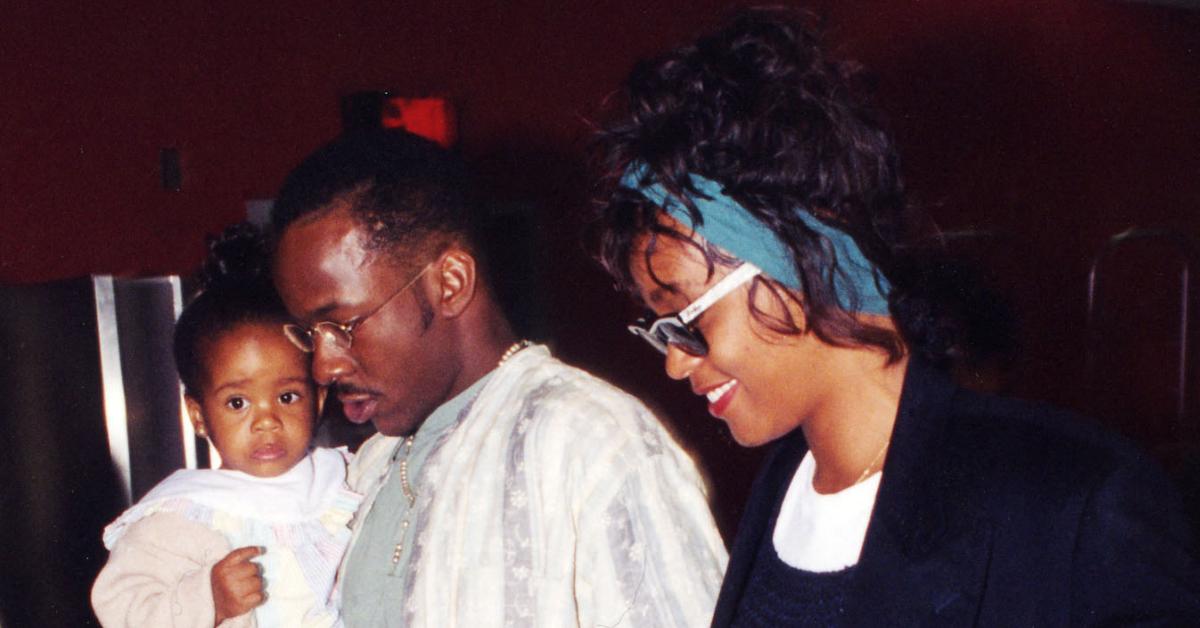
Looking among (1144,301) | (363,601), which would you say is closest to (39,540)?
(363,601)

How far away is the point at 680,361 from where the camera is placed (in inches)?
50.0

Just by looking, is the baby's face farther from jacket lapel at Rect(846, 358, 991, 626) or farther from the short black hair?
jacket lapel at Rect(846, 358, 991, 626)

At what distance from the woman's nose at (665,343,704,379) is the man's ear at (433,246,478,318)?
0.37 meters

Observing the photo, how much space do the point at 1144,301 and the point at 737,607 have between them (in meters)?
6.00

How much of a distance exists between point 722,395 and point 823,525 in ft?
0.64

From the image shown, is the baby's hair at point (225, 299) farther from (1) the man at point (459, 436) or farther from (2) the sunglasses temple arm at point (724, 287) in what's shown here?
(2) the sunglasses temple arm at point (724, 287)

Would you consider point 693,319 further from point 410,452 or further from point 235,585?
point 235,585

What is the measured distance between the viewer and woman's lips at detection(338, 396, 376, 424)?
1.52m

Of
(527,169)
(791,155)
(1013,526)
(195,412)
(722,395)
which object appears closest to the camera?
(1013,526)

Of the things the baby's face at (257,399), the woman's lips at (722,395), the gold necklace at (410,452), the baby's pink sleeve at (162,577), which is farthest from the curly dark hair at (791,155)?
the baby's pink sleeve at (162,577)

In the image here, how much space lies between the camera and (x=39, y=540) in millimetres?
2020

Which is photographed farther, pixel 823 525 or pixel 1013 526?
pixel 823 525

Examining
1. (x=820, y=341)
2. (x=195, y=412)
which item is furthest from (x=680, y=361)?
(x=195, y=412)

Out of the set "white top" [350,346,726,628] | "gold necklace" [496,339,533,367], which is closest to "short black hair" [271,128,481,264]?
"gold necklace" [496,339,533,367]
